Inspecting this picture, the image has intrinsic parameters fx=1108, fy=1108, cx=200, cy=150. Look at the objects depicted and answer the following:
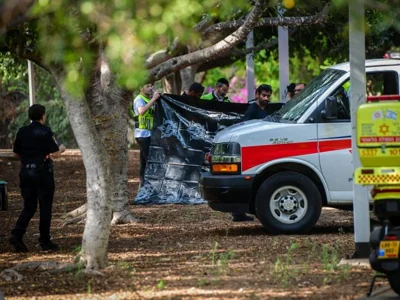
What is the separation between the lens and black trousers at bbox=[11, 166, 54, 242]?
13.1 meters

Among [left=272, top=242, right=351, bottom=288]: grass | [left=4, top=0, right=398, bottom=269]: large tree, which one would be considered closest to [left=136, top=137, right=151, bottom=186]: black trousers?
[left=4, top=0, right=398, bottom=269]: large tree

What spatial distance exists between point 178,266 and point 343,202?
3.16 meters

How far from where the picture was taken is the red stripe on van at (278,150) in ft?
45.6

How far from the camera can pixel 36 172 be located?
13.1m

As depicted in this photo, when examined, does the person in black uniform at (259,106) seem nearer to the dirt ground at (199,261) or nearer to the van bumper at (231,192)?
the dirt ground at (199,261)

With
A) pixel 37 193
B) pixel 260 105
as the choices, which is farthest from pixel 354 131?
pixel 260 105

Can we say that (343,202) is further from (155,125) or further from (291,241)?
(155,125)

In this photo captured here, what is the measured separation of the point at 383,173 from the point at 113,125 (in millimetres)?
6572

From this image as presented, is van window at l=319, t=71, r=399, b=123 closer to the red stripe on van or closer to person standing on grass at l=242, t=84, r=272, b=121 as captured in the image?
the red stripe on van

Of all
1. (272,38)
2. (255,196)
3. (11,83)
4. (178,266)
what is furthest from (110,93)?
(11,83)

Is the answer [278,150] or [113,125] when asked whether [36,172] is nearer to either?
[113,125]

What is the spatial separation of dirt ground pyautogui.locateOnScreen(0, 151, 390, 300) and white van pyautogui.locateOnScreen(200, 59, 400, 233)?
0.37 meters

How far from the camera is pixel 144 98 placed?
740 inches

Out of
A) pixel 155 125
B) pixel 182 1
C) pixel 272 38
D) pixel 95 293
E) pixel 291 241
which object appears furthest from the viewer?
pixel 272 38
